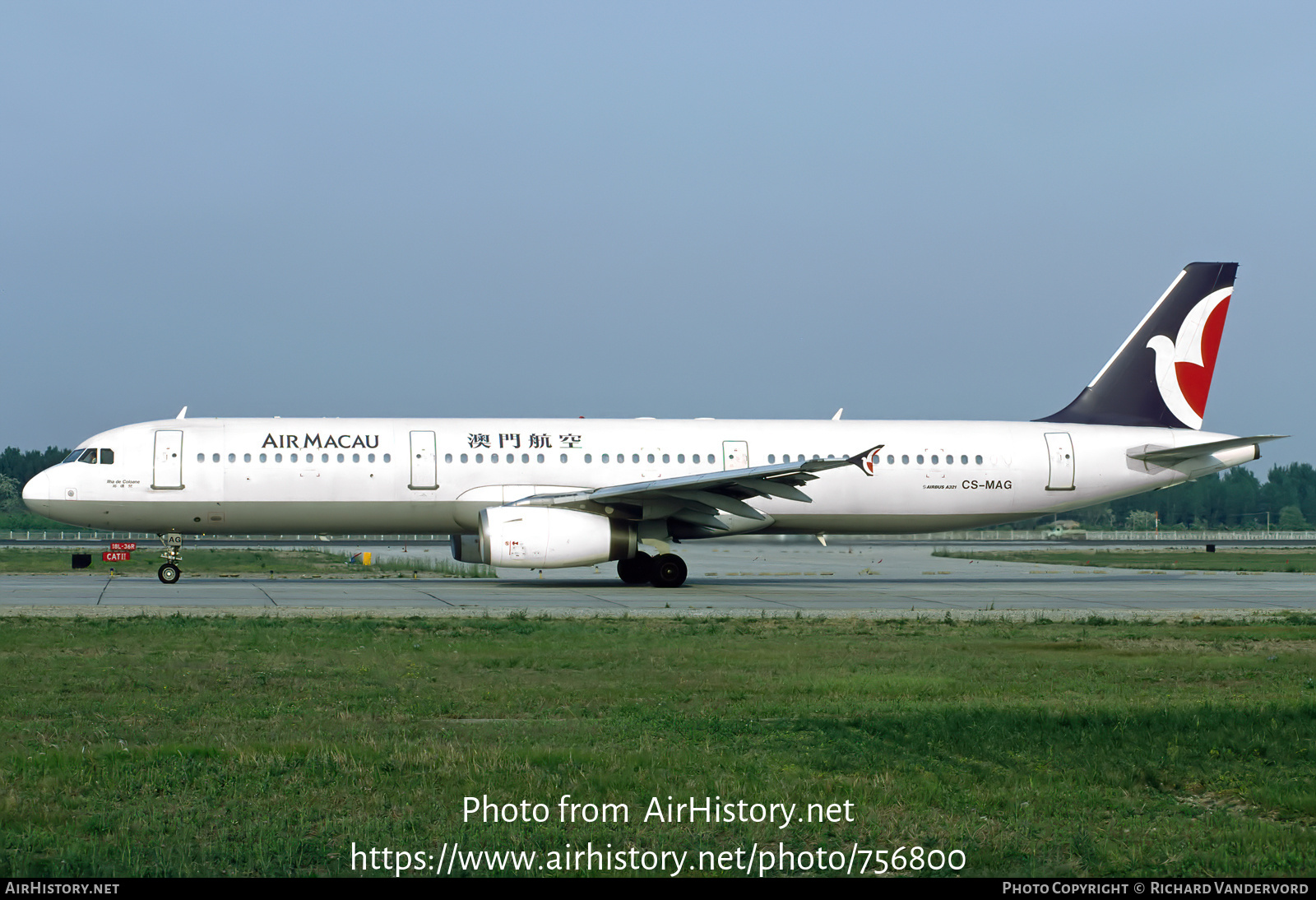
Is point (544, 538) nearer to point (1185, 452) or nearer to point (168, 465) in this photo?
point (168, 465)

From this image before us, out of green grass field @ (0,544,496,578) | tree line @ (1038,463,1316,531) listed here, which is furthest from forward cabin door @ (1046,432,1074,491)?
tree line @ (1038,463,1316,531)

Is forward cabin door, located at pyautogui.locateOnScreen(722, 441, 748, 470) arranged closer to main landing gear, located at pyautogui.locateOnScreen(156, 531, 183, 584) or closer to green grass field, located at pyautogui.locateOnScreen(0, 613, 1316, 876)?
main landing gear, located at pyautogui.locateOnScreen(156, 531, 183, 584)

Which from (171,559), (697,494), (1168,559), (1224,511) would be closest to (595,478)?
(697,494)

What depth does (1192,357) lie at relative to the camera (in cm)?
2941

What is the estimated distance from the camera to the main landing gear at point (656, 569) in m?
25.5

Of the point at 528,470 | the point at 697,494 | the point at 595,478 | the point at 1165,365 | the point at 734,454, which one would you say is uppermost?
the point at 1165,365

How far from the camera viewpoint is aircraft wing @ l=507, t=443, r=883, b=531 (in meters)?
23.7

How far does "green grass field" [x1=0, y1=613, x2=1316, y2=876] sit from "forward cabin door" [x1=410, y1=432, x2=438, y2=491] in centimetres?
1120

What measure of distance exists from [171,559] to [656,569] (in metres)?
10.4

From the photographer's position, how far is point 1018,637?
15148mm

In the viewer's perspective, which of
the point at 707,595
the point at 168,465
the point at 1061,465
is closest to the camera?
the point at 707,595

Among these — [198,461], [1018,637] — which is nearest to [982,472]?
[1018,637]

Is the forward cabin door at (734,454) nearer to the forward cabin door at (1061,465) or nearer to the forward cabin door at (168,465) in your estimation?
the forward cabin door at (1061,465)
